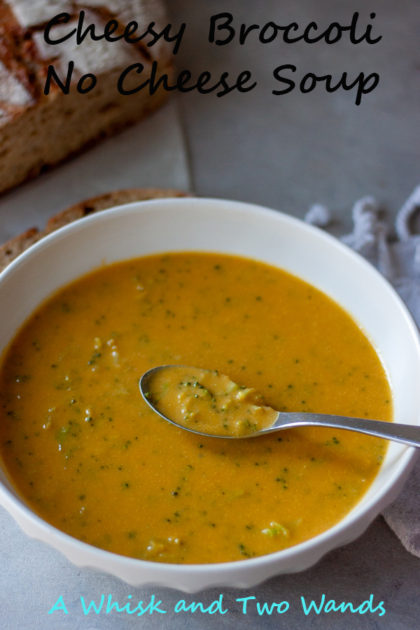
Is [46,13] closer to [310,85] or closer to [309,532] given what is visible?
[310,85]

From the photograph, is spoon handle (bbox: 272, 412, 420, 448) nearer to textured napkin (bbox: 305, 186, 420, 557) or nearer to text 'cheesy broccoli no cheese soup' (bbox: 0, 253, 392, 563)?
text 'cheesy broccoli no cheese soup' (bbox: 0, 253, 392, 563)

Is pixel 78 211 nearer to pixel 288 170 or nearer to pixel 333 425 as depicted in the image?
pixel 288 170

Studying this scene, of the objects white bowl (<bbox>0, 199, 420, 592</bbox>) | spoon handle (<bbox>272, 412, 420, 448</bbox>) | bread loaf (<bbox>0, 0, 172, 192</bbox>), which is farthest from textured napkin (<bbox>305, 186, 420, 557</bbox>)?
bread loaf (<bbox>0, 0, 172, 192</bbox>)

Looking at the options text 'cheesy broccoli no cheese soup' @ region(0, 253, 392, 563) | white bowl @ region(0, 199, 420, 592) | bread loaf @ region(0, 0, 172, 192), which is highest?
bread loaf @ region(0, 0, 172, 192)

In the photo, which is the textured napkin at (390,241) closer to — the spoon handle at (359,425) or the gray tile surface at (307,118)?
the gray tile surface at (307,118)

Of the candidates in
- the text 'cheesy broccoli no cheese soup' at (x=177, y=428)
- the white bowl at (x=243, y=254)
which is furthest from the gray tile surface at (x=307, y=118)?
the text 'cheesy broccoli no cheese soup' at (x=177, y=428)

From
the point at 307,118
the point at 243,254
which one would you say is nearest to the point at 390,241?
the point at 243,254
